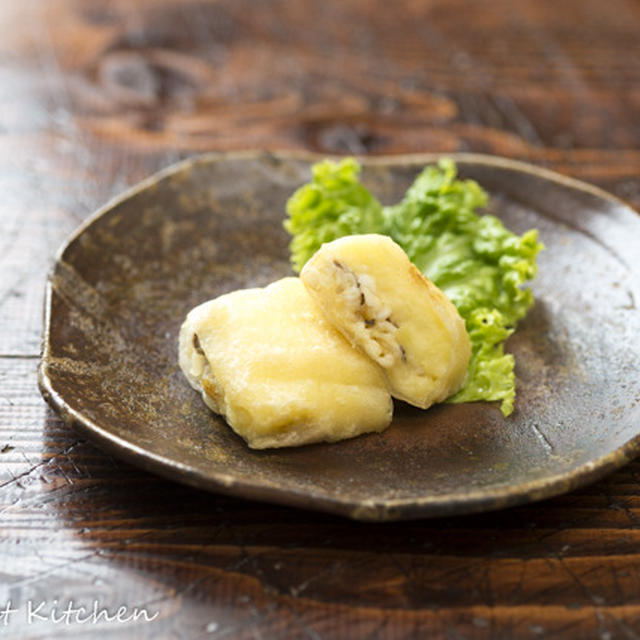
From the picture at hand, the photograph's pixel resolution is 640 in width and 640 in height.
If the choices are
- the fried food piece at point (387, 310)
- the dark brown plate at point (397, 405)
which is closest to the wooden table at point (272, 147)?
the dark brown plate at point (397, 405)

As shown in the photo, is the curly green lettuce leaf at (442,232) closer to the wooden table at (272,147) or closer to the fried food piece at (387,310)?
the fried food piece at (387,310)

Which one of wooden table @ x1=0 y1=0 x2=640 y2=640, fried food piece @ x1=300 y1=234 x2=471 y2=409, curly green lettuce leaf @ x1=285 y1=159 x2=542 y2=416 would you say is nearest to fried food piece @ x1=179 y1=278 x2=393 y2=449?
fried food piece @ x1=300 y1=234 x2=471 y2=409

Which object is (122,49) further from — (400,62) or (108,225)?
(108,225)

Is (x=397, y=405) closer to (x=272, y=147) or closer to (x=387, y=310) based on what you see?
(x=387, y=310)

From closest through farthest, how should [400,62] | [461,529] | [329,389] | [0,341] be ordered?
[461,529] → [329,389] → [0,341] → [400,62]

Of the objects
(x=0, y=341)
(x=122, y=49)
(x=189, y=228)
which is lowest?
(x=122, y=49)

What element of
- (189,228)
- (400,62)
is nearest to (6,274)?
(189,228)

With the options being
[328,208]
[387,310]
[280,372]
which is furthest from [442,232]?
[280,372]

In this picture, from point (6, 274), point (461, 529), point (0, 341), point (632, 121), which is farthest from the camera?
point (632, 121)
